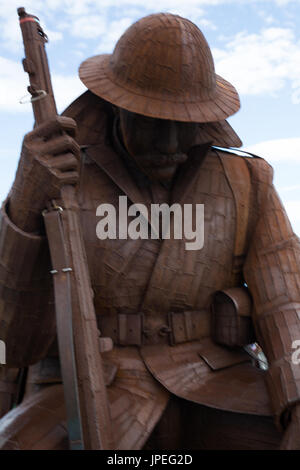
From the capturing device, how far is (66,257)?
3.11m

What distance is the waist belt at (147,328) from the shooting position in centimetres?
386

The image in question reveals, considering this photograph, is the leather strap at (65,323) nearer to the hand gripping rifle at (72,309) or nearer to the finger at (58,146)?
→ the hand gripping rifle at (72,309)

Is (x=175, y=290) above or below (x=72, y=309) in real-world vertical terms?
above

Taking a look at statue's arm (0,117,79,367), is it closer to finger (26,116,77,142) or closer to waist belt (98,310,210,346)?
finger (26,116,77,142)

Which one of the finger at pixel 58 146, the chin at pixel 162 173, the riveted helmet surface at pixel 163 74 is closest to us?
the finger at pixel 58 146

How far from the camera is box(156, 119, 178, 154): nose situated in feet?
11.9

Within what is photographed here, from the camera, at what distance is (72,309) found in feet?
10.1

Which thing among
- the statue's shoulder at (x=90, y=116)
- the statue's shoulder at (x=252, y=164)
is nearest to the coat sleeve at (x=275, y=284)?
the statue's shoulder at (x=252, y=164)

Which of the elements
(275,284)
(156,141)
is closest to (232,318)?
(275,284)

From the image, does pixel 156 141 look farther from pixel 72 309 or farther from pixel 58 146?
pixel 72 309

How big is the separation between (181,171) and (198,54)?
72cm

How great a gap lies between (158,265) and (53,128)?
1038 millimetres

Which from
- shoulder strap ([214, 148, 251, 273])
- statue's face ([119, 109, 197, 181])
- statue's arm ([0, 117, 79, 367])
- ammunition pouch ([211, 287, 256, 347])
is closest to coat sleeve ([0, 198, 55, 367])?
statue's arm ([0, 117, 79, 367])

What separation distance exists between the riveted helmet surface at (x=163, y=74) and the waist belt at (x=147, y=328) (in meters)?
1.18
